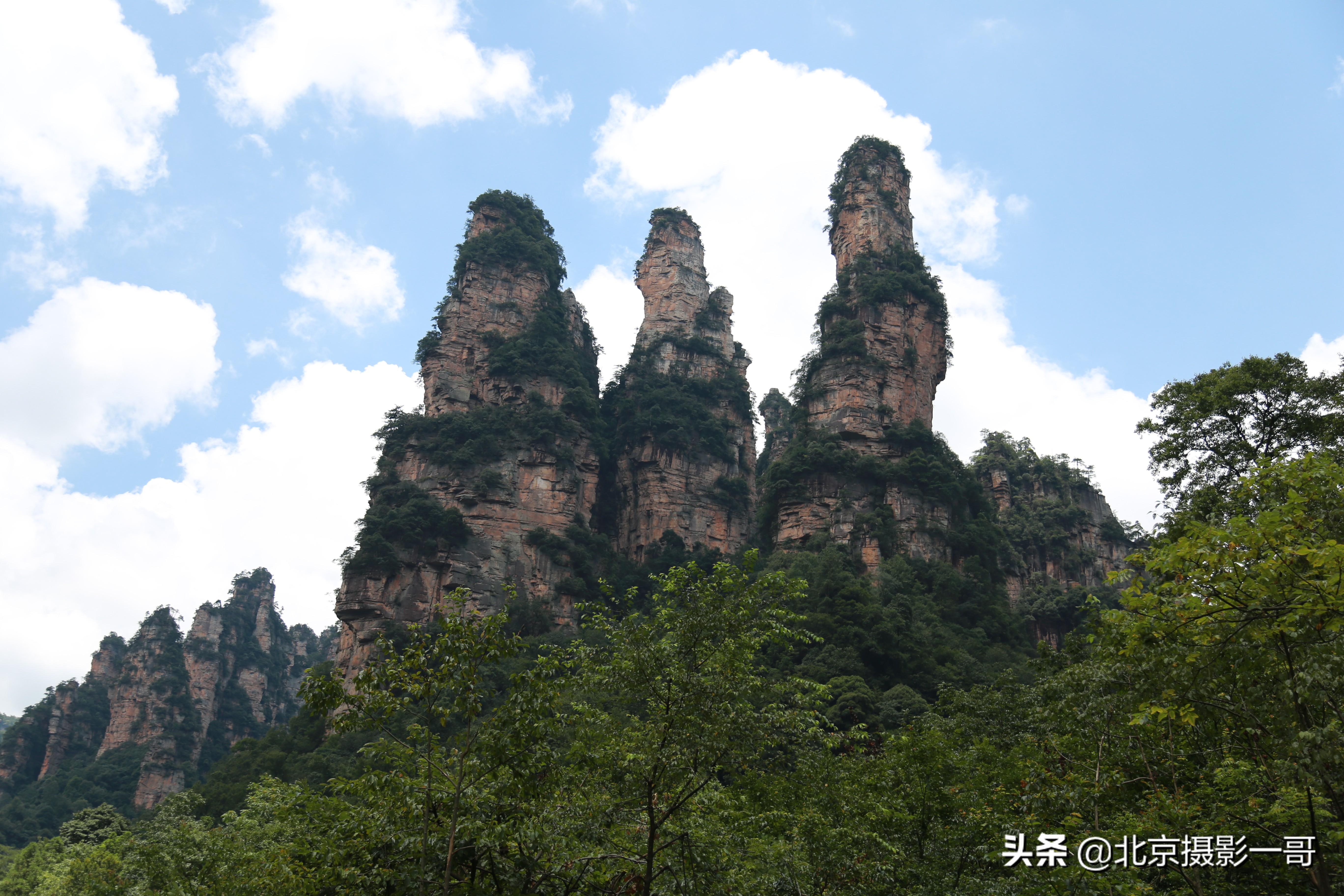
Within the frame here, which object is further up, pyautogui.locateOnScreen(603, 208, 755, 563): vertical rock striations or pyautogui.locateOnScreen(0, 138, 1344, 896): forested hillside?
pyautogui.locateOnScreen(603, 208, 755, 563): vertical rock striations

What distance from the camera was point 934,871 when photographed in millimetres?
12609

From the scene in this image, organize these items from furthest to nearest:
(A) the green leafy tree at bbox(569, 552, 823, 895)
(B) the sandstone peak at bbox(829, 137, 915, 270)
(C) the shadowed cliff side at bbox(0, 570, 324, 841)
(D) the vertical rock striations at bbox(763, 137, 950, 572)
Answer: (C) the shadowed cliff side at bbox(0, 570, 324, 841) → (B) the sandstone peak at bbox(829, 137, 915, 270) → (D) the vertical rock striations at bbox(763, 137, 950, 572) → (A) the green leafy tree at bbox(569, 552, 823, 895)

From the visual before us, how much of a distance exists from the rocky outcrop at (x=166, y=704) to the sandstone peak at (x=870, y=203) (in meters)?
64.1

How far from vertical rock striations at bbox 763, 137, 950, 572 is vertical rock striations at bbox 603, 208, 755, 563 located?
722 centimetres

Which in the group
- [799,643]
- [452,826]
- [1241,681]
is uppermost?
[799,643]

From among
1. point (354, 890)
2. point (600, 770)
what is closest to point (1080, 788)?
point (600, 770)

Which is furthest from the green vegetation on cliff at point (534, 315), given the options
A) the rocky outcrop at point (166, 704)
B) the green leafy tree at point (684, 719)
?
the green leafy tree at point (684, 719)

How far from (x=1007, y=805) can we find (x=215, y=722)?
80.0 metres

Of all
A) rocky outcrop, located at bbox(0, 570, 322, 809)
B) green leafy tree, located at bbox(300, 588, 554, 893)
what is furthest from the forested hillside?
rocky outcrop, located at bbox(0, 570, 322, 809)

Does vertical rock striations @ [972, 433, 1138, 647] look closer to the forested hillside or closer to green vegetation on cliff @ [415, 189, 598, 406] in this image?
the forested hillside

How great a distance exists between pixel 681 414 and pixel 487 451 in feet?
49.8

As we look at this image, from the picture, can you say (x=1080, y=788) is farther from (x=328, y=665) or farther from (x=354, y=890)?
(x=328, y=665)

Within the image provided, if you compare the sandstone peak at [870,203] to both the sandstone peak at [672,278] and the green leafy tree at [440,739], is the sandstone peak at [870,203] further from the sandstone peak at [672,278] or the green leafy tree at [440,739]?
the green leafy tree at [440,739]

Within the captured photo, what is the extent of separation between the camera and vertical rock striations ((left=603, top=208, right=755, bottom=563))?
6031 centimetres
